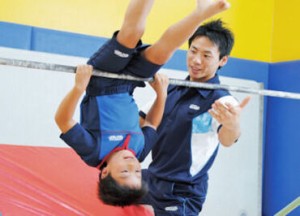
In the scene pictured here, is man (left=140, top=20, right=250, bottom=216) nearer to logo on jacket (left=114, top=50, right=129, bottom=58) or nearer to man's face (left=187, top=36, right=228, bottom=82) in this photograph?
man's face (left=187, top=36, right=228, bottom=82)

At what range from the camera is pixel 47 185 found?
77.0 inches

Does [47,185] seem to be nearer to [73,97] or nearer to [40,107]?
[40,107]

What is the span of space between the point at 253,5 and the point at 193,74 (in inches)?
61.0

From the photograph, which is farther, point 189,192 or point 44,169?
point 44,169

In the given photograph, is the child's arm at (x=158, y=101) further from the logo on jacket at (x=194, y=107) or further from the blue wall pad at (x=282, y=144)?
the blue wall pad at (x=282, y=144)

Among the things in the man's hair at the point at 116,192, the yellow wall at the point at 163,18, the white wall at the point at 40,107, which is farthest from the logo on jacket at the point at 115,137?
the yellow wall at the point at 163,18

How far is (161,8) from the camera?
8.54 ft

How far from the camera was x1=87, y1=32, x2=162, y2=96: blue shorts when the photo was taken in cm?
125

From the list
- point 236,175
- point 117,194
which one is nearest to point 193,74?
point 117,194

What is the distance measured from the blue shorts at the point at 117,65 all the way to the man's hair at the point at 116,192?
270 mm

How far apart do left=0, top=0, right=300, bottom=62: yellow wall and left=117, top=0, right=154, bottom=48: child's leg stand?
117 cm

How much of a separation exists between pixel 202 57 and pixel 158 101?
24 cm

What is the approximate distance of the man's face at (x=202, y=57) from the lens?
5.01ft

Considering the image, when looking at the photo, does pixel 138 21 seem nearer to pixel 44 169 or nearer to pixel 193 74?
Result: pixel 193 74
